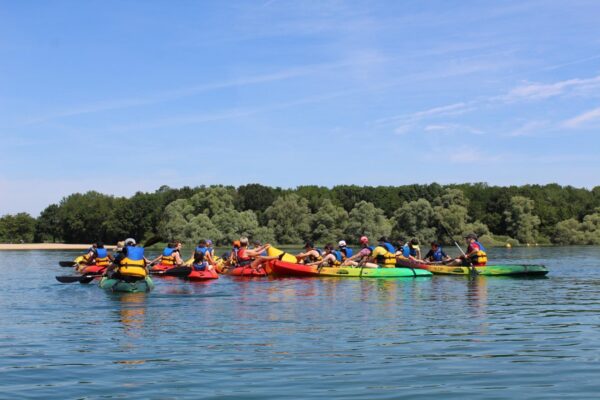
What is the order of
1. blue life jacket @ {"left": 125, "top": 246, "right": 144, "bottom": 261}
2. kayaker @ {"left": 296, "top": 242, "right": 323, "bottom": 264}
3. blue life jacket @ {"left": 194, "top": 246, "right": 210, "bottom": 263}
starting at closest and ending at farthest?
blue life jacket @ {"left": 125, "top": 246, "right": 144, "bottom": 261} → blue life jacket @ {"left": 194, "top": 246, "right": 210, "bottom": 263} → kayaker @ {"left": 296, "top": 242, "right": 323, "bottom": 264}

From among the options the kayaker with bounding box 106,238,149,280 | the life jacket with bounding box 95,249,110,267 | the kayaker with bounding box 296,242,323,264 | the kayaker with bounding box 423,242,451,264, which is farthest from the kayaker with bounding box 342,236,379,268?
the kayaker with bounding box 106,238,149,280

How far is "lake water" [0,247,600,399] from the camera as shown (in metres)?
9.52

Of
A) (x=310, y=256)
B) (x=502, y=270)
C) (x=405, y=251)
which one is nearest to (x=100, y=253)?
(x=310, y=256)

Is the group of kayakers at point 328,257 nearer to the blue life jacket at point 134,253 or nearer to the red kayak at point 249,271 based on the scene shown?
the red kayak at point 249,271

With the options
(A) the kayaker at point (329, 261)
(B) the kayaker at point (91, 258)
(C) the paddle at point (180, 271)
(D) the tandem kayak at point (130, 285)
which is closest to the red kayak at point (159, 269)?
(C) the paddle at point (180, 271)

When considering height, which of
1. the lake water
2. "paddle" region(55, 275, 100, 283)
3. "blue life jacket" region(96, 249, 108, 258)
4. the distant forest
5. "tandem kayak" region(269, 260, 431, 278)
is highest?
the distant forest

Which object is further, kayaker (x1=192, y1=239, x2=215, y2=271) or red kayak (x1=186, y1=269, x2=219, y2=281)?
kayaker (x1=192, y1=239, x2=215, y2=271)

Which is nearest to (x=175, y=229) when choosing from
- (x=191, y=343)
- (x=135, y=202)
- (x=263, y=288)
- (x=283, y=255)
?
(x=135, y=202)

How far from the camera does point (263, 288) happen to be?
24.2m

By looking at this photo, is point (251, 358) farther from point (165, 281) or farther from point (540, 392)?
point (165, 281)

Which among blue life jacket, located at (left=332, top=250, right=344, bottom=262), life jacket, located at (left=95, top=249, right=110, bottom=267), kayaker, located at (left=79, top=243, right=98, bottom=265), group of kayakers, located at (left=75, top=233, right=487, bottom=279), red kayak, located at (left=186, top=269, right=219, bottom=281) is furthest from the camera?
blue life jacket, located at (left=332, top=250, right=344, bottom=262)

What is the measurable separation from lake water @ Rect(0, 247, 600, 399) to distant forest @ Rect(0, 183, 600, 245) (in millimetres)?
65676

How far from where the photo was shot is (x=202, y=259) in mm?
27922

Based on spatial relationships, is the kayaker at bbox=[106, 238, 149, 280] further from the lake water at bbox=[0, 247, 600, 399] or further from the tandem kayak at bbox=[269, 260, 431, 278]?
the tandem kayak at bbox=[269, 260, 431, 278]
